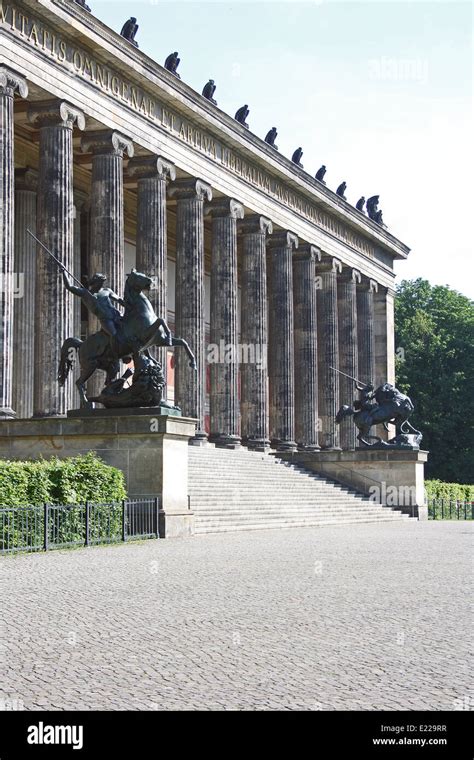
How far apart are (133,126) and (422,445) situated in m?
43.8

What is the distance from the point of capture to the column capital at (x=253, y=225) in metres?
49.3

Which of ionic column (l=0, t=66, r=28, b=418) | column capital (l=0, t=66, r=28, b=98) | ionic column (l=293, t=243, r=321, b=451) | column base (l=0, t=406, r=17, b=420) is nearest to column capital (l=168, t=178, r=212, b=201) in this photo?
column capital (l=0, t=66, r=28, b=98)

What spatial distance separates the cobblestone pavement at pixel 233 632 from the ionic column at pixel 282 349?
30.8 m

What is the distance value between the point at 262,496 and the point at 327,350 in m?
22.1

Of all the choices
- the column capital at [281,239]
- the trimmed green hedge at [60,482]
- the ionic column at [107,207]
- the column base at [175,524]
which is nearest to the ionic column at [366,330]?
the column capital at [281,239]

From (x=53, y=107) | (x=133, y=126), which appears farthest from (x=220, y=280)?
(x=53, y=107)

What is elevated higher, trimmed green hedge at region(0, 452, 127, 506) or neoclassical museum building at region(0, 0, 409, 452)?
neoclassical museum building at region(0, 0, 409, 452)

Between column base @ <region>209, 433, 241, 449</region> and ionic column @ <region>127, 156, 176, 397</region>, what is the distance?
5.60 m

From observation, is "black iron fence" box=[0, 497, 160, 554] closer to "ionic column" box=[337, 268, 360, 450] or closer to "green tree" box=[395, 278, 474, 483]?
"ionic column" box=[337, 268, 360, 450]

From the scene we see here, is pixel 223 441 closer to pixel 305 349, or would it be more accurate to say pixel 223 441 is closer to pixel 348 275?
pixel 305 349

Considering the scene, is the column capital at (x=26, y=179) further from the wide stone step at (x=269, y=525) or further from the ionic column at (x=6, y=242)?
the wide stone step at (x=269, y=525)

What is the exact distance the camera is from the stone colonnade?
33.6 meters

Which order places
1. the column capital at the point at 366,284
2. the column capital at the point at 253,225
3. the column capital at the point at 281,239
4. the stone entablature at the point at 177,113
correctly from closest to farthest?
the stone entablature at the point at 177,113 < the column capital at the point at 253,225 < the column capital at the point at 281,239 < the column capital at the point at 366,284

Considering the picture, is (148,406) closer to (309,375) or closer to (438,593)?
(438,593)
